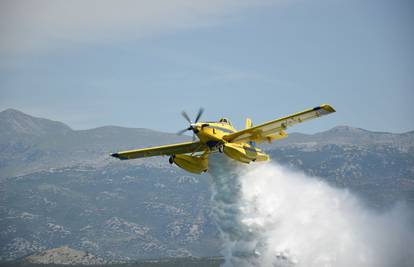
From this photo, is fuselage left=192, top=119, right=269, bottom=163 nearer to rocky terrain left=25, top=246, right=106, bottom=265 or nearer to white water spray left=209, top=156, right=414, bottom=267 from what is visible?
white water spray left=209, top=156, right=414, bottom=267

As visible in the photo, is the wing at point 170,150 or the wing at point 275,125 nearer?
the wing at point 275,125

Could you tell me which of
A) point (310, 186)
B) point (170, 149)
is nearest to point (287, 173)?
point (310, 186)

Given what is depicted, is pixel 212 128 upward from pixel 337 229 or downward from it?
upward

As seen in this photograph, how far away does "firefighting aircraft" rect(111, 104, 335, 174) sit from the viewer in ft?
183

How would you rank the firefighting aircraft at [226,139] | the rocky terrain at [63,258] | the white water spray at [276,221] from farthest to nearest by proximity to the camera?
the rocky terrain at [63,258], the white water spray at [276,221], the firefighting aircraft at [226,139]

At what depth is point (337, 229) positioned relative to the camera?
77.0 m

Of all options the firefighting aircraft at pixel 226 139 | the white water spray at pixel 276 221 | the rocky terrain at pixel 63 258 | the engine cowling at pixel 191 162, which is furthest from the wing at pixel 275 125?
the rocky terrain at pixel 63 258

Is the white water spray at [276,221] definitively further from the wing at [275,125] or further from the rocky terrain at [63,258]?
the rocky terrain at [63,258]

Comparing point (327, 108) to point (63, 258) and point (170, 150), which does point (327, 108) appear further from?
point (63, 258)

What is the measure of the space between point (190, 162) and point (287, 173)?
2310 centimetres

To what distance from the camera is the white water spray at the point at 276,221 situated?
6869 centimetres

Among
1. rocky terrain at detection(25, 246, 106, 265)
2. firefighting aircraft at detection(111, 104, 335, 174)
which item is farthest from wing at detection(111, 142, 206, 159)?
rocky terrain at detection(25, 246, 106, 265)

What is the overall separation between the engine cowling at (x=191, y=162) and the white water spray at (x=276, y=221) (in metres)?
3.39

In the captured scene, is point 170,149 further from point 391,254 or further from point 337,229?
point 391,254
